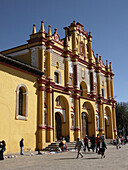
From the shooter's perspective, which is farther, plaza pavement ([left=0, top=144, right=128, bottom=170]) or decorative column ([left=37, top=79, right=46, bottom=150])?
decorative column ([left=37, top=79, right=46, bottom=150])

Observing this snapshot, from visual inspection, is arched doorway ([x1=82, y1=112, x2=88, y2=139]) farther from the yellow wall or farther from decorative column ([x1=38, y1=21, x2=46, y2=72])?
decorative column ([x1=38, y1=21, x2=46, y2=72])

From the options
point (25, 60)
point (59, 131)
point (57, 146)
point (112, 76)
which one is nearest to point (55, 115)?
point (59, 131)

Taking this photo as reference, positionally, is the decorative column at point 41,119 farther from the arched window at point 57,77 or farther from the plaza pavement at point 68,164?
the plaza pavement at point 68,164

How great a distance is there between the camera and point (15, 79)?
67.7 ft

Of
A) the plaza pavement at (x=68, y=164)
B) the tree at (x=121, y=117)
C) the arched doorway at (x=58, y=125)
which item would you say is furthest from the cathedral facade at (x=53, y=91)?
the tree at (x=121, y=117)

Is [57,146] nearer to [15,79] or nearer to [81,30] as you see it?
[15,79]

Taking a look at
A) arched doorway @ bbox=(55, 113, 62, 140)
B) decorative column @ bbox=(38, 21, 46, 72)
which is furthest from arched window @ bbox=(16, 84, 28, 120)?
arched doorway @ bbox=(55, 113, 62, 140)

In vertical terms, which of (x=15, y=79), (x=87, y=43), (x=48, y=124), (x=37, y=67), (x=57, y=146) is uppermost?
(x=87, y=43)

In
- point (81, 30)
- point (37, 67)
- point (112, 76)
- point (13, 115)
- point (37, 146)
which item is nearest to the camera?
point (13, 115)

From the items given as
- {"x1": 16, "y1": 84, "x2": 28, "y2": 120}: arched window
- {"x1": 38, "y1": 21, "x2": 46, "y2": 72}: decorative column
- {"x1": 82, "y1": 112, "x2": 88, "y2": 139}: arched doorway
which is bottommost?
{"x1": 82, "y1": 112, "x2": 88, "y2": 139}: arched doorway

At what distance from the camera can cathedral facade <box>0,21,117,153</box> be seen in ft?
65.6

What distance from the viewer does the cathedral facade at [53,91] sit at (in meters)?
20.0

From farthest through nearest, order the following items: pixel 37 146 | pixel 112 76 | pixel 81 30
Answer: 1. pixel 112 76
2. pixel 81 30
3. pixel 37 146

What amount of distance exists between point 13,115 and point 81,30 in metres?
18.1
